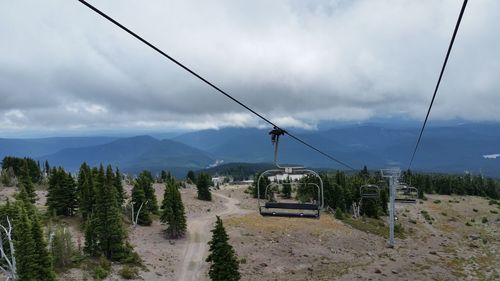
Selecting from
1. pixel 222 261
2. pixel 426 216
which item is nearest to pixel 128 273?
pixel 222 261

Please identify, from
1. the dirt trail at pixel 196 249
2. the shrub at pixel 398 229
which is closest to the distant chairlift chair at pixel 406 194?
the shrub at pixel 398 229

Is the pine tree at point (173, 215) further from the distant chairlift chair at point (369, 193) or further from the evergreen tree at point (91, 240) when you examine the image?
the distant chairlift chair at point (369, 193)

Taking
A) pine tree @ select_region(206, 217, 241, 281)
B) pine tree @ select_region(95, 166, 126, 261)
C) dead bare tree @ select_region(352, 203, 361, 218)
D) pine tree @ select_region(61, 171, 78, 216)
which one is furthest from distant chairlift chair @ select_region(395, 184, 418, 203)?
pine tree @ select_region(61, 171, 78, 216)

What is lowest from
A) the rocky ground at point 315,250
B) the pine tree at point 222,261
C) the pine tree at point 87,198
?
the rocky ground at point 315,250

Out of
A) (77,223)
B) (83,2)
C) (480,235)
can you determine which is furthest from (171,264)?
(480,235)

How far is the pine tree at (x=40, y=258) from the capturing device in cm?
3159

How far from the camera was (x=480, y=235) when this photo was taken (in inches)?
3169

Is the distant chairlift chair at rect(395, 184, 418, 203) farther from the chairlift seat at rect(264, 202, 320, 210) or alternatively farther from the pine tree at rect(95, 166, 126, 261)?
the pine tree at rect(95, 166, 126, 261)

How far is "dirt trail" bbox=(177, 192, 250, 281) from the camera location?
47725mm

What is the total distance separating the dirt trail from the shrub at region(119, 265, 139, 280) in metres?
5.34

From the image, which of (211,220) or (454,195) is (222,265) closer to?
(211,220)

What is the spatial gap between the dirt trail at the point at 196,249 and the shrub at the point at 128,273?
210 inches

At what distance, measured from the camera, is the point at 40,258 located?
3177 centimetres

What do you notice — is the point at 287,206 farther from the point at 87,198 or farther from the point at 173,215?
the point at 87,198
